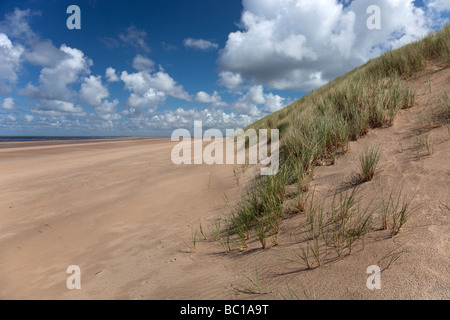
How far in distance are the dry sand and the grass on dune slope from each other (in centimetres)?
19

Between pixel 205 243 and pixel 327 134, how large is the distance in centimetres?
292

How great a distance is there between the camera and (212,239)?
9.36ft

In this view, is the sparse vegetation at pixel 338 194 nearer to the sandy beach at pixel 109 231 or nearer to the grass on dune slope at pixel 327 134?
the grass on dune slope at pixel 327 134

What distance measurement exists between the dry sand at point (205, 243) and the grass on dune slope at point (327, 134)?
0.19 meters

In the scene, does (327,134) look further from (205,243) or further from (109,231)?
(109,231)

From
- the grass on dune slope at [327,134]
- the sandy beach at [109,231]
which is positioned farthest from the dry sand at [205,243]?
the grass on dune slope at [327,134]

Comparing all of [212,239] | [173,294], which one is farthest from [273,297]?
[212,239]

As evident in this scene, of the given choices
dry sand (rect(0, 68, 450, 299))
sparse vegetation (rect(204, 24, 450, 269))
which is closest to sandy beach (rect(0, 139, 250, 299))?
dry sand (rect(0, 68, 450, 299))

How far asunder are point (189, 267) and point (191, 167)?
436 cm

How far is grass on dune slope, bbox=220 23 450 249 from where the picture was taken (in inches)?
111

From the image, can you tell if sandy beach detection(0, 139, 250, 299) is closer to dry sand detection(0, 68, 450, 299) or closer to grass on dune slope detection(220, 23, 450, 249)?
dry sand detection(0, 68, 450, 299)

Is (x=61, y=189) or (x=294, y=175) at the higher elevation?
(x=294, y=175)

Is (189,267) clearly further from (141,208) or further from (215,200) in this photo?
(141,208)
